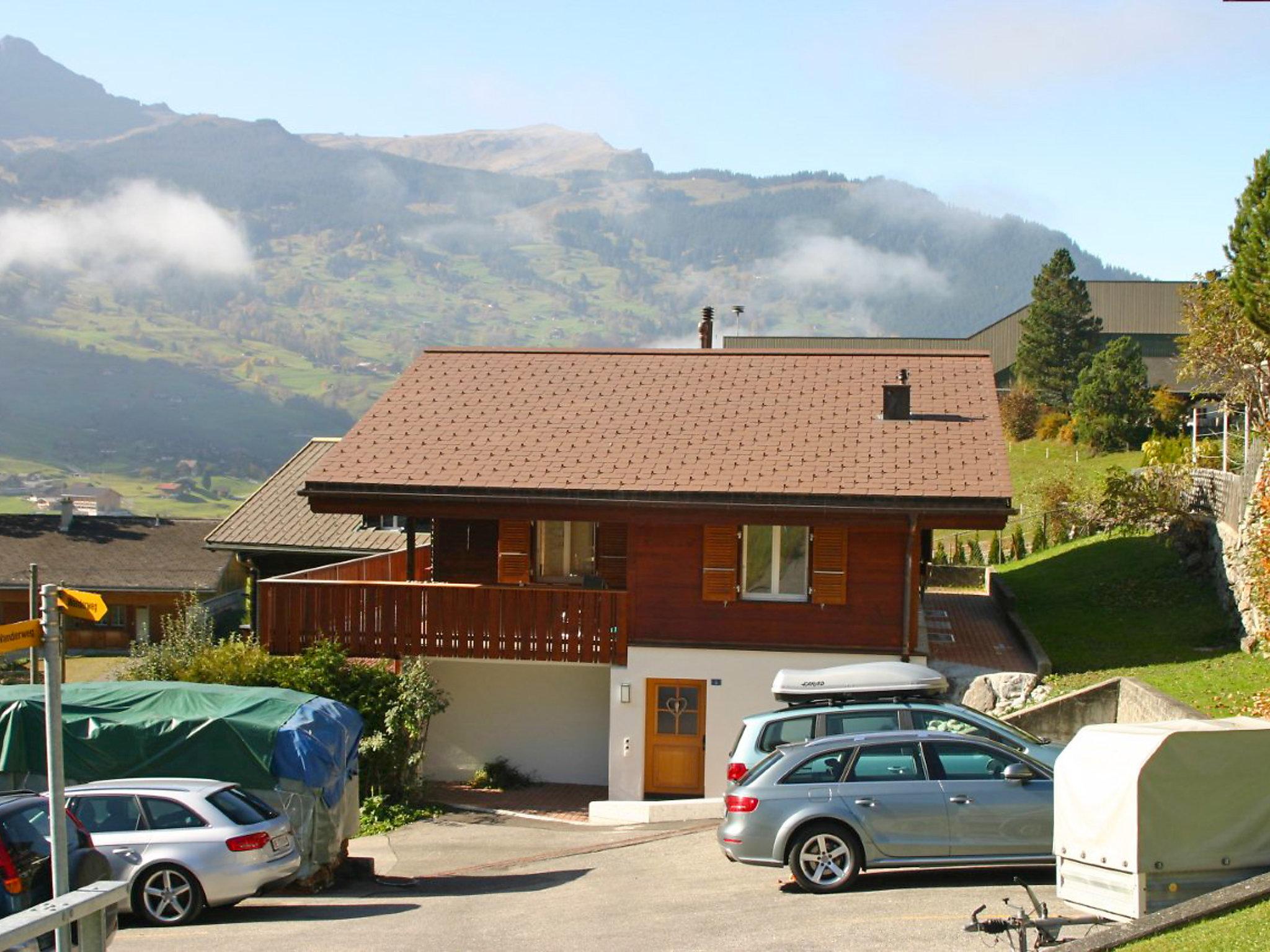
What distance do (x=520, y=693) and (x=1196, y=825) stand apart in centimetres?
1358

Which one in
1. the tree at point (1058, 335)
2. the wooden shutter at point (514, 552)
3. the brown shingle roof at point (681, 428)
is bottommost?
the wooden shutter at point (514, 552)

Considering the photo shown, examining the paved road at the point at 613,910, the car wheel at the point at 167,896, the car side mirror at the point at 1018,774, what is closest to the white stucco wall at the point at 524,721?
the paved road at the point at 613,910

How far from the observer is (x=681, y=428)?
76.6 ft

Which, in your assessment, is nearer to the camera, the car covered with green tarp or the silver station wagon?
the silver station wagon

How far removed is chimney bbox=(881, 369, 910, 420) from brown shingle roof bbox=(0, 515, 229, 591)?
3171 centimetres

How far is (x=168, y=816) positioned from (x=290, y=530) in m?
20.6

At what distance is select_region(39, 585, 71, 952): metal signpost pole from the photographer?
892 centimetres

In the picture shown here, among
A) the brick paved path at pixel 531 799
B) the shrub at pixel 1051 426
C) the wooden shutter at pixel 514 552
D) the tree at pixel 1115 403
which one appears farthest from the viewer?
the shrub at pixel 1051 426

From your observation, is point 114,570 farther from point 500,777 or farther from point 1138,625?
point 1138,625

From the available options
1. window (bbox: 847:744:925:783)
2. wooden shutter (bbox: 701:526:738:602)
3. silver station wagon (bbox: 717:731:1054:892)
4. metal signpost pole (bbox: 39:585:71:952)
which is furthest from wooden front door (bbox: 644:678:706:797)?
metal signpost pole (bbox: 39:585:71:952)

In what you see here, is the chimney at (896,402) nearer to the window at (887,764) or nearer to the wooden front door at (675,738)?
the wooden front door at (675,738)

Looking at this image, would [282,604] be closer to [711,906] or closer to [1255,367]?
[711,906]

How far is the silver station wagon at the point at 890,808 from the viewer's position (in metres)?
13.2

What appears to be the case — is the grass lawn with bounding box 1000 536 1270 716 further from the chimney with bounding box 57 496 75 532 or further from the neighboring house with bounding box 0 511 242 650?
the chimney with bounding box 57 496 75 532
